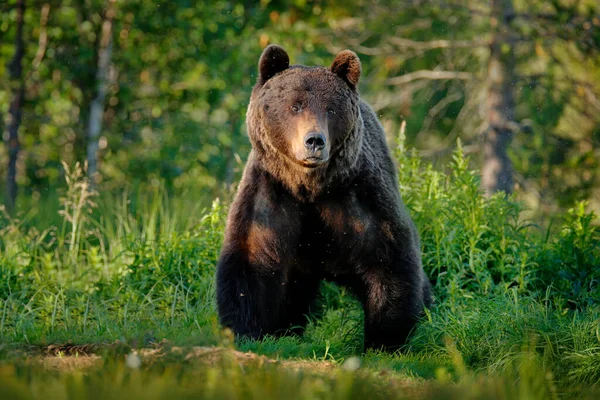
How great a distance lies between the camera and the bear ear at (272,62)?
5035 millimetres

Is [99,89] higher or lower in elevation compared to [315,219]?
higher

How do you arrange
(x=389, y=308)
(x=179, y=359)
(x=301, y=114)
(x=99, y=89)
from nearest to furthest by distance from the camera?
(x=179, y=359) → (x=301, y=114) → (x=389, y=308) → (x=99, y=89)

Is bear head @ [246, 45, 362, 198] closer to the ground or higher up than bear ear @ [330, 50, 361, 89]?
closer to the ground

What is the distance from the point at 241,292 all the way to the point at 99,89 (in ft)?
22.3

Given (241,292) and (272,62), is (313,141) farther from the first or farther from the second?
(241,292)

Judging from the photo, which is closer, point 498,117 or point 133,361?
point 133,361

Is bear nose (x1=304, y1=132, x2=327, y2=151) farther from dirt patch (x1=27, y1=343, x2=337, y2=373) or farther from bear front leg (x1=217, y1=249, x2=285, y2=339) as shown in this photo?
dirt patch (x1=27, y1=343, x2=337, y2=373)

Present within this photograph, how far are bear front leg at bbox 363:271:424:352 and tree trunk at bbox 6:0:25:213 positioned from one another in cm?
596

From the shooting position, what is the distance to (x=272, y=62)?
509cm

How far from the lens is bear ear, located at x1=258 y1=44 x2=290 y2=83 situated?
5035 mm

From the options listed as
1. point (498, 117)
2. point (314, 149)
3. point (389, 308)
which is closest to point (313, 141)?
point (314, 149)

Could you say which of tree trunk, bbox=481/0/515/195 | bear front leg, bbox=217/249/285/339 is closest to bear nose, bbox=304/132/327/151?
bear front leg, bbox=217/249/285/339

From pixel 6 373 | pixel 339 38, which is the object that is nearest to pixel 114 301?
pixel 6 373

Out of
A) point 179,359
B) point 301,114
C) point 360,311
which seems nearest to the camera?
point 179,359
